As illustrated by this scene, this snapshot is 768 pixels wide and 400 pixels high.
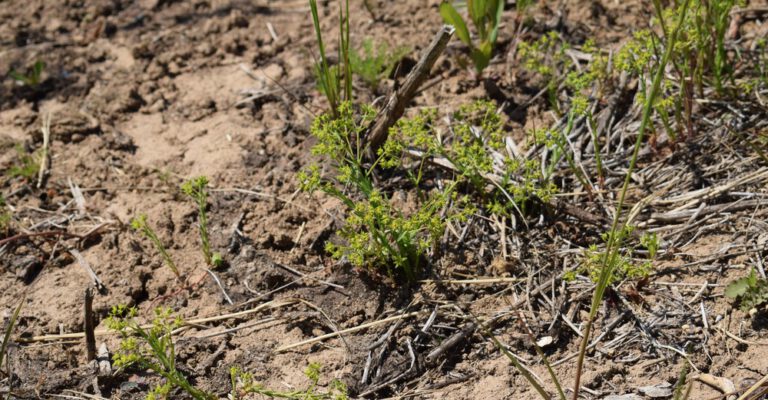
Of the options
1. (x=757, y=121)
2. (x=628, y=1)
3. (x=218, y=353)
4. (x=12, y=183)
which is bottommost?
(x=218, y=353)

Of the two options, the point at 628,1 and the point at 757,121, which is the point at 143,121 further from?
the point at 757,121

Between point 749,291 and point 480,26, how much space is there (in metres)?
1.93

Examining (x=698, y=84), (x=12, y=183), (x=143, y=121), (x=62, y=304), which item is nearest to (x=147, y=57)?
(x=143, y=121)

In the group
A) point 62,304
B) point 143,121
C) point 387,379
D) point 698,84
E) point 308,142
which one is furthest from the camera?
point 143,121

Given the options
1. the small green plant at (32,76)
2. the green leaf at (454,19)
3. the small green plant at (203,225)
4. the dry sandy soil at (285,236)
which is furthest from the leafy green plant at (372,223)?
the small green plant at (32,76)

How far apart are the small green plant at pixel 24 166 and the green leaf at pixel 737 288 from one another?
338 cm

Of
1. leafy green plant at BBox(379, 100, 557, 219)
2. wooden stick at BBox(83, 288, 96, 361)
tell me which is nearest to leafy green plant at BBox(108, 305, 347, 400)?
wooden stick at BBox(83, 288, 96, 361)

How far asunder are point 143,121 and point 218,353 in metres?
1.79

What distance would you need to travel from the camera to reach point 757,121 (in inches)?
126

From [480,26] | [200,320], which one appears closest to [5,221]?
[200,320]

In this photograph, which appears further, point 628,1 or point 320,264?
point 628,1

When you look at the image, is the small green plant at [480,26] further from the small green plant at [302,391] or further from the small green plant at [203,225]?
the small green plant at [302,391]

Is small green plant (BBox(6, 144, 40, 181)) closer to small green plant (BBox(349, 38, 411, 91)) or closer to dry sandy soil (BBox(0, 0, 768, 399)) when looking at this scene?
dry sandy soil (BBox(0, 0, 768, 399))

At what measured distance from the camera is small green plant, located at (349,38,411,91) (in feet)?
12.4
